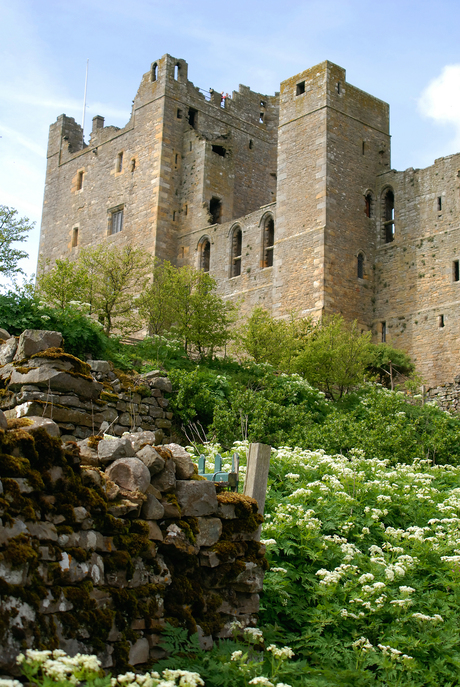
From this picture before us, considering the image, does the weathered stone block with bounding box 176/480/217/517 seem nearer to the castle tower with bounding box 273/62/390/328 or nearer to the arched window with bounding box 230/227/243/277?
the castle tower with bounding box 273/62/390/328

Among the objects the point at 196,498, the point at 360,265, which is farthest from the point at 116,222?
the point at 196,498

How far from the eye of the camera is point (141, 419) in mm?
13531

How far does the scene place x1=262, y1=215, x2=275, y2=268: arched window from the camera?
30016mm

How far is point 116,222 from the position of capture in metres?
36.7

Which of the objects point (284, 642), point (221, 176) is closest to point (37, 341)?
point (284, 642)

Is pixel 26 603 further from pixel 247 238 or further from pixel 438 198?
pixel 247 238

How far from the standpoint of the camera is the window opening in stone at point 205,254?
3300cm

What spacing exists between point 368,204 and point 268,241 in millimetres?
4053

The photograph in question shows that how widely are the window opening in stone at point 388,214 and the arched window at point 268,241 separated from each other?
4318 millimetres

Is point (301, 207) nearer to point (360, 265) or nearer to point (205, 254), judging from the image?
point (360, 265)

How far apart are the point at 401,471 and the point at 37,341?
568cm

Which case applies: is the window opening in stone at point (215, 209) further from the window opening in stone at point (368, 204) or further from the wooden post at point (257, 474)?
the wooden post at point (257, 474)

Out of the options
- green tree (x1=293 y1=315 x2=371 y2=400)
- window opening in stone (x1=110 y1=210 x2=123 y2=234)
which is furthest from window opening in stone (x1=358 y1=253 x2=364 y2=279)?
window opening in stone (x1=110 y1=210 x2=123 y2=234)

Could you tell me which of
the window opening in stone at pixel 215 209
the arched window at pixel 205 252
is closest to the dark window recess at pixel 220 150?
the window opening in stone at pixel 215 209
